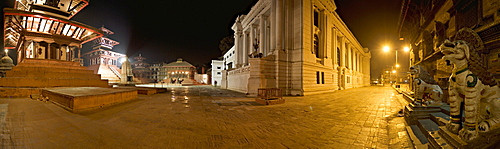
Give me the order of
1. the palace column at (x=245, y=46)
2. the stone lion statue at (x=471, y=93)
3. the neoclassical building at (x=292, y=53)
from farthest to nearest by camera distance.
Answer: the palace column at (x=245, y=46)
the neoclassical building at (x=292, y=53)
the stone lion statue at (x=471, y=93)

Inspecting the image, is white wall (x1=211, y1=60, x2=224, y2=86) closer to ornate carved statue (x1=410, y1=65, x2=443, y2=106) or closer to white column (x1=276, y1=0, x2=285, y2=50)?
white column (x1=276, y1=0, x2=285, y2=50)

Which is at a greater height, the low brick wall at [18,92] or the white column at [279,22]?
A: the white column at [279,22]

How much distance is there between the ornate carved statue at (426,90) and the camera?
486cm

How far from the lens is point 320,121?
5.10 meters

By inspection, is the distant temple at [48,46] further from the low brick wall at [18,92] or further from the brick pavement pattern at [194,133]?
the brick pavement pattern at [194,133]

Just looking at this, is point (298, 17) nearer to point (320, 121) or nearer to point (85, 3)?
point (320, 121)

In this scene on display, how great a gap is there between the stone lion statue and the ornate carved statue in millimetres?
3183

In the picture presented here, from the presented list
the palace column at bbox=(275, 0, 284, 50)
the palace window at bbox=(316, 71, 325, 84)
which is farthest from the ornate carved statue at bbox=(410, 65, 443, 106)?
the palace window at bbox=(316, 71, 325, 84)

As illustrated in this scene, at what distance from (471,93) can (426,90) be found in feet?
12.9

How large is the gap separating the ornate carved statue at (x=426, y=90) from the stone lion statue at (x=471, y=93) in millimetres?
3183

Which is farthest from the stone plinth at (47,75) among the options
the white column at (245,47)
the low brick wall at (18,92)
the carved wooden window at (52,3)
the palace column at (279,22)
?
the white column at (245,47)

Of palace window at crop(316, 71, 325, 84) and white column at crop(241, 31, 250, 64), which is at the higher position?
white column at crop(241, 31, 250, 64)

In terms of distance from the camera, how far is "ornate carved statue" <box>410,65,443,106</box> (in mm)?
4863

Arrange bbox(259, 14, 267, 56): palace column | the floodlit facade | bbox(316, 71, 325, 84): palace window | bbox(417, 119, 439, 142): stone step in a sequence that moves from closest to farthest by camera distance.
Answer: bbox(417, 119, 439, 142): stone step
the floodlit facade
bbox(316, 71, 325, 84): palace window
bbox(259, 14, 267, 56): palace column
